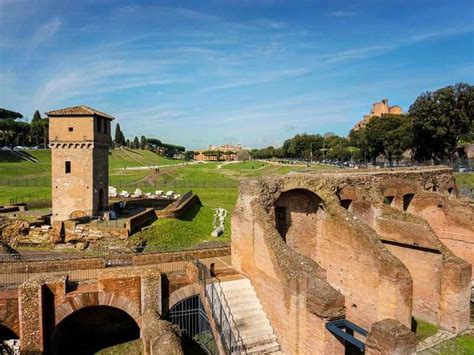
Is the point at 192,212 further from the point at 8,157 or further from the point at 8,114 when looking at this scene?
the point at 8,114

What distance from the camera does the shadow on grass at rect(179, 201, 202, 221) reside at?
28617mm

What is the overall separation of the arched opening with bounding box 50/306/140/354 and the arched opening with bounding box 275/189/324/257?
6.75m

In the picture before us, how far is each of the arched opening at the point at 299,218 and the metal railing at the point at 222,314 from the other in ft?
10.7

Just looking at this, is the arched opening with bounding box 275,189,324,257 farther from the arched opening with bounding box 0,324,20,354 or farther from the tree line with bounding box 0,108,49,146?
the tree line with bounding box 0,108,49,146

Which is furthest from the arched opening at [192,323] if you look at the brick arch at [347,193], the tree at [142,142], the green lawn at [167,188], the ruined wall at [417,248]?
the tree at [142,142]

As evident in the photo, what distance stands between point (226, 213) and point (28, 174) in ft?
105

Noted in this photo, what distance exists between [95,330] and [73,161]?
15152 mm

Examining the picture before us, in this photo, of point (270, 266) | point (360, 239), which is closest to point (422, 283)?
point (360, 239)

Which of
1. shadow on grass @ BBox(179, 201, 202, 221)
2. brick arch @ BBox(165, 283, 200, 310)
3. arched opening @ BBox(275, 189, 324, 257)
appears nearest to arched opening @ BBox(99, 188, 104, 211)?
shadow on grass @ BBox(179, 201, 202, 221)

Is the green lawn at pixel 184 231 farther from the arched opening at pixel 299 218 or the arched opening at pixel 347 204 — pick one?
the arched opening at pixel 347 204

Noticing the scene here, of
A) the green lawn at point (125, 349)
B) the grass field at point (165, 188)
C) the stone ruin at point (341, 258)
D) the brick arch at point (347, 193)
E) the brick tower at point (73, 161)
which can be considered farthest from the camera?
the brick tower at point (73, 161)

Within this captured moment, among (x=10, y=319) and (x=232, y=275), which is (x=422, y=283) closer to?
(x=232, y=275)

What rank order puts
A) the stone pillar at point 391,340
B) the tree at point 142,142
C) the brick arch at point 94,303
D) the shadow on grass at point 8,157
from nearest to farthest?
the stone pillar at point 391,340
the brick arch at point 94,303
the shadow on grass at point 8,157
the tree at point 142,142

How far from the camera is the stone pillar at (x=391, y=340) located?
6945 mm
